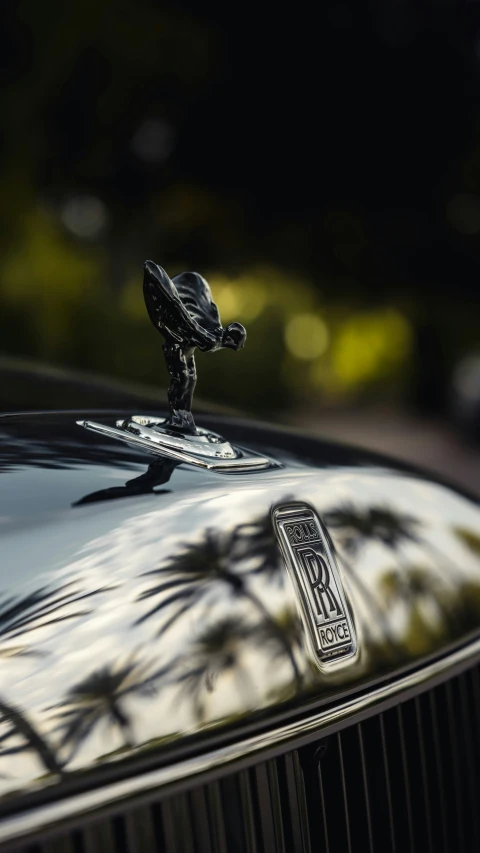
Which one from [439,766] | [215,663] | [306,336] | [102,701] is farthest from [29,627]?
[306,336]

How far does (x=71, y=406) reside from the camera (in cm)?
138

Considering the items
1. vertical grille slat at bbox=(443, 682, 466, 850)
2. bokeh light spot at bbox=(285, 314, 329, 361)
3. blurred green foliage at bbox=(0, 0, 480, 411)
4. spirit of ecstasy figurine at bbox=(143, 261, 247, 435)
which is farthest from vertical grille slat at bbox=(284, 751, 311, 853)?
bokeh light spot at bbox=(285, 314, 329, 361)

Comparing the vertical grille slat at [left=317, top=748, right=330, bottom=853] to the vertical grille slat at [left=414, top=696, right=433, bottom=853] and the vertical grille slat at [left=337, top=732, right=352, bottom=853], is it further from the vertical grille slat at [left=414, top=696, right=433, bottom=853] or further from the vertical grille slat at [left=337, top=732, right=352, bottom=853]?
the vertical grille slat at [left=414, top=696, right=433, bottom=853]

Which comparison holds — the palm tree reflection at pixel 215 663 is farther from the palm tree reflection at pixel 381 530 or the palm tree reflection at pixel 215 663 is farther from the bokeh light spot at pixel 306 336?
the bokeh light spot at pixel 306 336

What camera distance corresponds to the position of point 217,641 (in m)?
0.97

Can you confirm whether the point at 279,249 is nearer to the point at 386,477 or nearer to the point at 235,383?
the point at 235,383

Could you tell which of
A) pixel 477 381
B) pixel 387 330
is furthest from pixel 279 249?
pixel 477 381

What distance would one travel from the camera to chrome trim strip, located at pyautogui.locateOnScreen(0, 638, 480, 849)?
0.80 m

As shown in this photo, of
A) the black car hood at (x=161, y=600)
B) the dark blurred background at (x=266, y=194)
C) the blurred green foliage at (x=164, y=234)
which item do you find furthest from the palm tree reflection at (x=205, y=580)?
the dark blurred background at (x=266, y=194)

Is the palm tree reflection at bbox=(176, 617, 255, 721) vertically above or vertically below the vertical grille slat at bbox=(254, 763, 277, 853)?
above

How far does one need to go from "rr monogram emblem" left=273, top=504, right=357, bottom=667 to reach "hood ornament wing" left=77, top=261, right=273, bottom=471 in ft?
0.38

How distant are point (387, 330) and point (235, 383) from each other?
411 centimetres

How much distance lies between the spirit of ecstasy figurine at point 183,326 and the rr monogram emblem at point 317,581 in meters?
0.22

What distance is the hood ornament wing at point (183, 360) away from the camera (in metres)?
1.17
